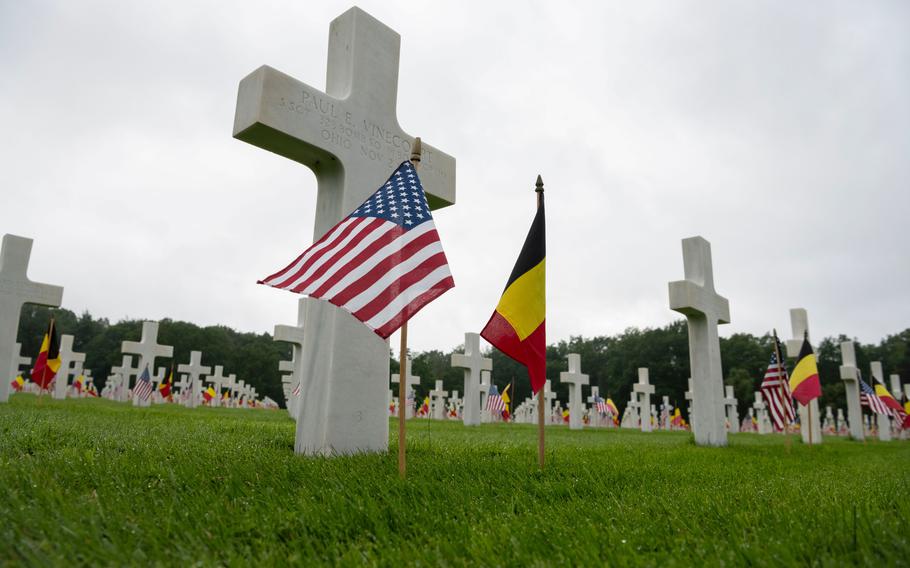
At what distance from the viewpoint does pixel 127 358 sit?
28.8 m

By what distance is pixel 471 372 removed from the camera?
2042 centimetres

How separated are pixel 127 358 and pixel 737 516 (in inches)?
1232

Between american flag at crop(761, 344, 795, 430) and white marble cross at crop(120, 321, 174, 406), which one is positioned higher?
white marble cross at crop(120, 321, 174, 406)

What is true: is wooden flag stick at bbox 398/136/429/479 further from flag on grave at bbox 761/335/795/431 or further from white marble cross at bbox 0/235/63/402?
white marble cross at bbox 0/235/63/402

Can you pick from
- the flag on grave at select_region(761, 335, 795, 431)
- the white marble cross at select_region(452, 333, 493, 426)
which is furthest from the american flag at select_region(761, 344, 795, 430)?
the white marble cross at select_region(452, 333, 493, 426)

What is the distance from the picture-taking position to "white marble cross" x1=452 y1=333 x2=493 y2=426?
19359mm

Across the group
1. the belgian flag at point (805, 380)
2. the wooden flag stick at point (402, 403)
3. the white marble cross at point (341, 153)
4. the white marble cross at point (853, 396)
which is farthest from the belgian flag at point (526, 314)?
the white marble cross at point (853, 396)

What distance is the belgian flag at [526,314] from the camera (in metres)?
4.83

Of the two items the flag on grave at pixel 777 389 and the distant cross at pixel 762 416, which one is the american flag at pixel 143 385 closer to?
the flag on grave at pixel 777 389

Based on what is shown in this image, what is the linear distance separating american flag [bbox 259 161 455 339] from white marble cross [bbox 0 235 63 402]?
461 inches

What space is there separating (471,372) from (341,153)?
15.1 m

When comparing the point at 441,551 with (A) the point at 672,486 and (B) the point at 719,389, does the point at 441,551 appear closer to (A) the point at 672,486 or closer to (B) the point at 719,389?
(A) the point at 672,486

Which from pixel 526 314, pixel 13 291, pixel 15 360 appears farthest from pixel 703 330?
pixel 15 360

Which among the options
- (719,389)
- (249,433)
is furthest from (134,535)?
(719,389)
